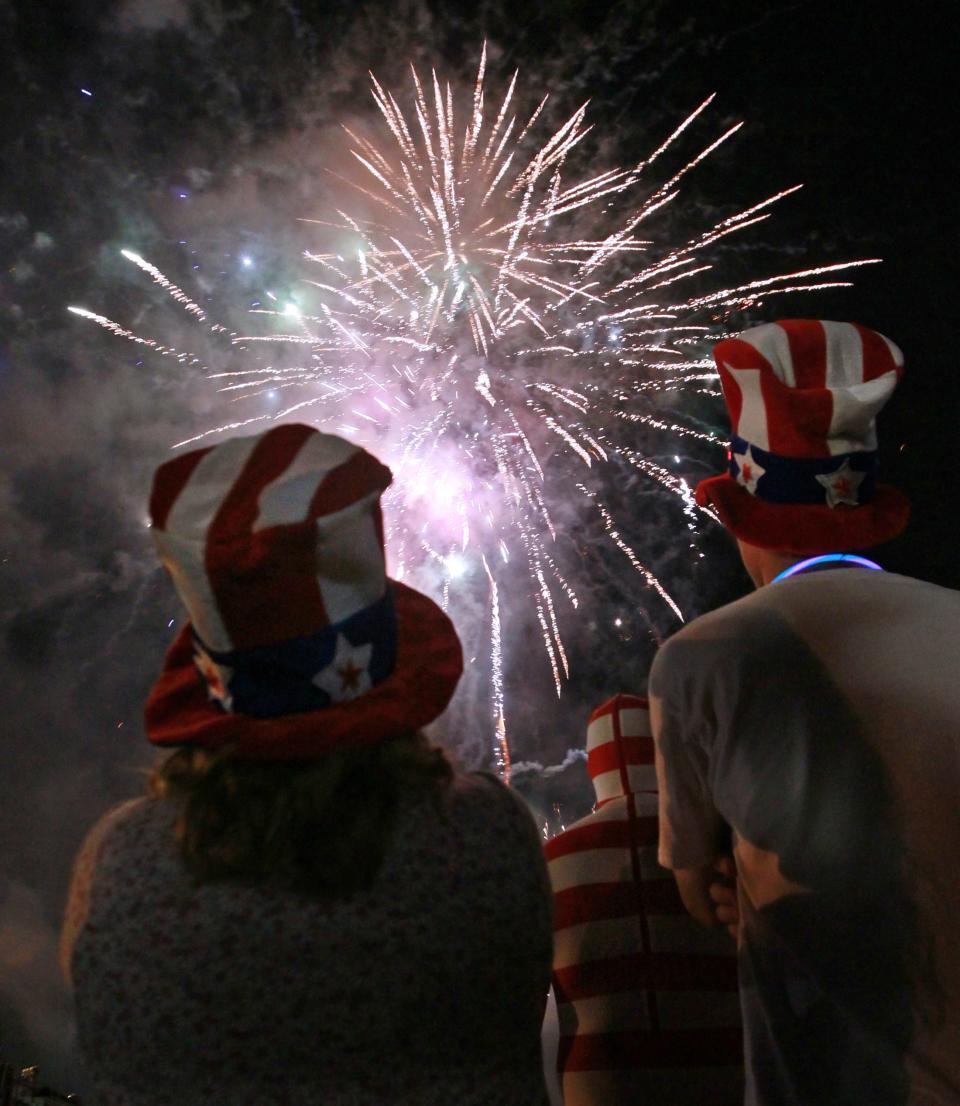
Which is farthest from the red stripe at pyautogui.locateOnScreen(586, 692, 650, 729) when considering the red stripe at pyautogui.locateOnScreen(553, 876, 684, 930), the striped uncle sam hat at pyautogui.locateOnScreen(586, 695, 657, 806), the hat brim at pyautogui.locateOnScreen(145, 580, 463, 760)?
the hat brim at pyautogui.locateOnScreen(145, 580, 463, 760)

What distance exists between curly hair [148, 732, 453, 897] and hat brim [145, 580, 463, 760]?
3cm

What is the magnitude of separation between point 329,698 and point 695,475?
46.5ft

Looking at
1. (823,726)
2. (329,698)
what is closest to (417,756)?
(329,698)

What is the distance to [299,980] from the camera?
1.46 m

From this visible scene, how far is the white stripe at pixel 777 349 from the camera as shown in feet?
8.29

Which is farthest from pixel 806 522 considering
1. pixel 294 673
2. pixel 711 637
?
pixel 294 673

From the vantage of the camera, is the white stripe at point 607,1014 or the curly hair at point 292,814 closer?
the curly hair at point 292,814

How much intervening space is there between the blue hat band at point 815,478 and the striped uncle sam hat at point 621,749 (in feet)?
3.06

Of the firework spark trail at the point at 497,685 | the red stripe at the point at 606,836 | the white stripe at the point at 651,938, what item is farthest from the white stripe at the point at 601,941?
the firework spark trail at the point at 497,685

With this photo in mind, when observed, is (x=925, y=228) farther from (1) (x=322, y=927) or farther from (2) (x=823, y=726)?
(1) (x=322, y=927)

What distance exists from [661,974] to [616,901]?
8.6 inches

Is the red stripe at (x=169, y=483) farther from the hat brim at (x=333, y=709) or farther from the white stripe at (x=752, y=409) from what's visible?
the white stripe at (x=752, y=409)

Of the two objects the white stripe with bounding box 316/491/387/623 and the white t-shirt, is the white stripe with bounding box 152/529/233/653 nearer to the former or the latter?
the white stripe with bounding box 316/491/387/623

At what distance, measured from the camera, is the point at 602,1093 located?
104 inches
